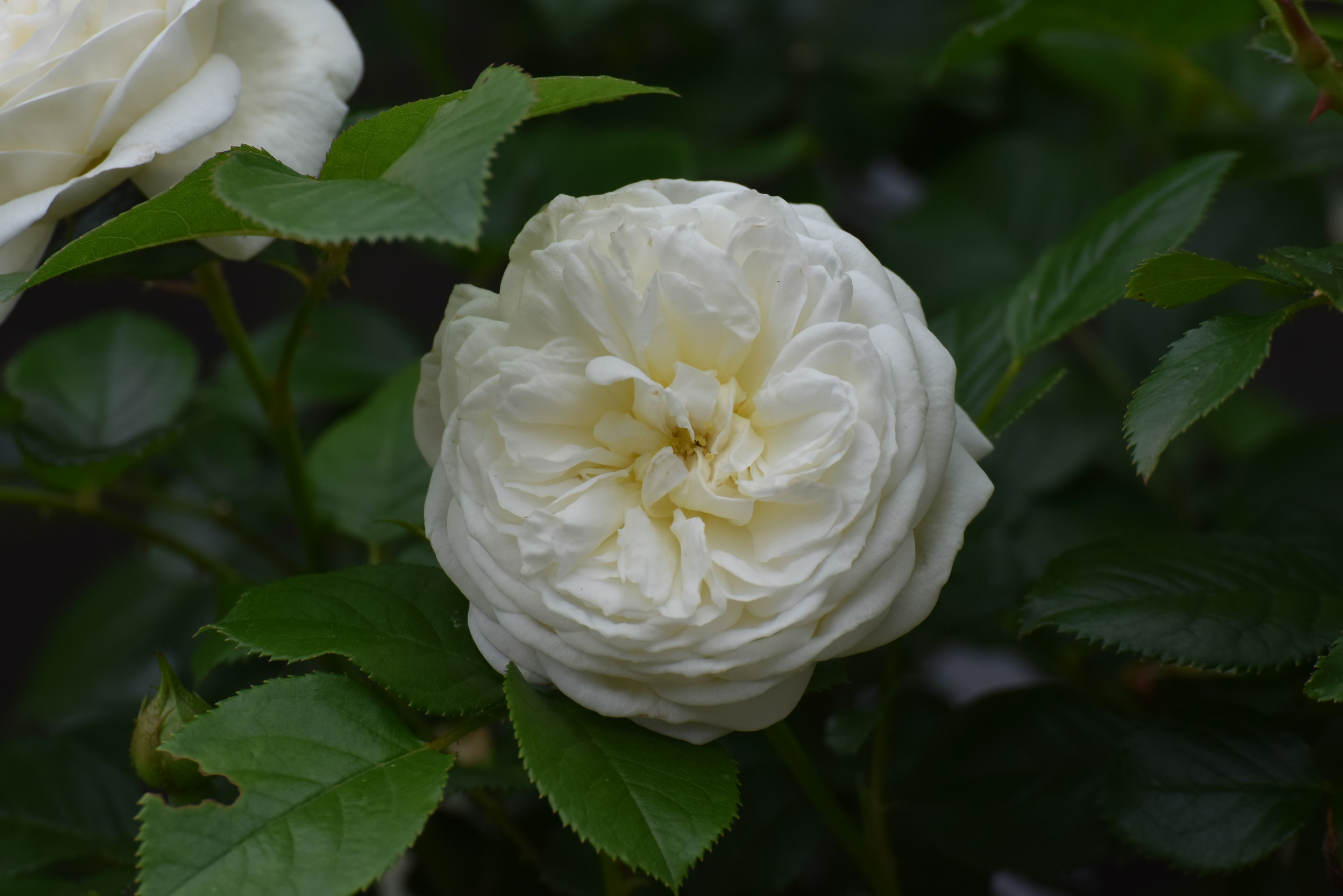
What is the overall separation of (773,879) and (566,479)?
0.75ft

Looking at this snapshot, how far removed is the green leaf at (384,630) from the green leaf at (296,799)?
0.01m

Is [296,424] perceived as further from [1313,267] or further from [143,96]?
[1313,267]

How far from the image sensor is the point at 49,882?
0.39 meters

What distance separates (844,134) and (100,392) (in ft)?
1.67

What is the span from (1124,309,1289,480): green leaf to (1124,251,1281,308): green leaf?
1 cm

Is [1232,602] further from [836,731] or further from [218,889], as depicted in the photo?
[218,889]

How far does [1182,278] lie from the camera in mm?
294

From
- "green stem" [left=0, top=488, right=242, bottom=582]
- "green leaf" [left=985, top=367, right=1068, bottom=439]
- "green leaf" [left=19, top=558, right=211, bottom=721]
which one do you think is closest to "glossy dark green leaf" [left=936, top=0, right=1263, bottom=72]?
"green leaf" [left=985, top=367, right=1068, bottom=439]

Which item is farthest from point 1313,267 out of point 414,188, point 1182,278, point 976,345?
point 414,188

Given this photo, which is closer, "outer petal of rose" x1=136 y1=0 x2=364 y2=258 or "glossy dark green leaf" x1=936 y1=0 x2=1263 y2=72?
"outer petal of rose" x1=136 y1=0 x2=364 y2=258

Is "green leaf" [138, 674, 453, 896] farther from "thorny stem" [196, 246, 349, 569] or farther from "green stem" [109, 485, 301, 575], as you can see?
"green stem" [109, 485, 301, 575]

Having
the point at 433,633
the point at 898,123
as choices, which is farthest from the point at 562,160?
the point at 433,633

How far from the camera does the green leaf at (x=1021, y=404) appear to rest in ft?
1.05

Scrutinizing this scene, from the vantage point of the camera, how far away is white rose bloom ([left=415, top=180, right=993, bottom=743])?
0.25 m
